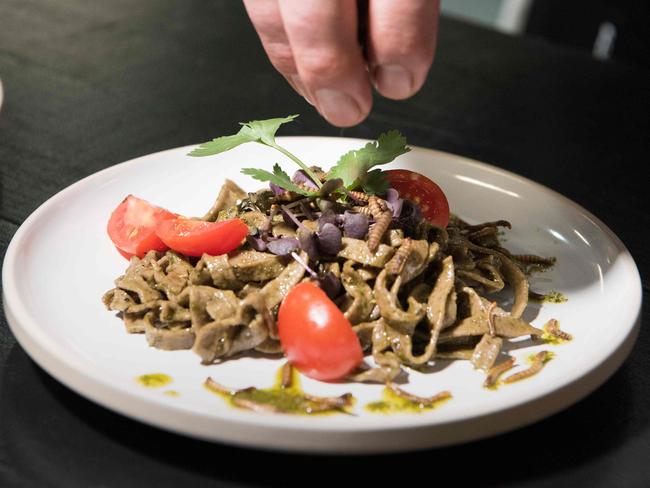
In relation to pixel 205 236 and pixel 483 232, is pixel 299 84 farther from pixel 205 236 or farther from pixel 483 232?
pixel 483 232

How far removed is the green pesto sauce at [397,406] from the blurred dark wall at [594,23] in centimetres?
544

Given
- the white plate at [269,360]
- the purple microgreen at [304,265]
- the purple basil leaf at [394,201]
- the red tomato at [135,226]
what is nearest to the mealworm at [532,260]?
the white plate at [269,360]

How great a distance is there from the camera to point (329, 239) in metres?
2.97

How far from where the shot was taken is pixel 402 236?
3072mm

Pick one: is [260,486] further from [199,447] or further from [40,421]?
[40,421]

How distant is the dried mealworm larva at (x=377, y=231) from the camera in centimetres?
295

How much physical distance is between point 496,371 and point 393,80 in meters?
1.00

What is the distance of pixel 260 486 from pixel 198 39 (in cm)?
477

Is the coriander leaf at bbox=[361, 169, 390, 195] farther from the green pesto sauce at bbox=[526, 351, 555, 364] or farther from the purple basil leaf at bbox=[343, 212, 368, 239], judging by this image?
the green pesto sauce at bbox=[526, 351, 555, 364]

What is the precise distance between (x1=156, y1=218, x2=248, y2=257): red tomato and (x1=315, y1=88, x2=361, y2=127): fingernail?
2.45 feet

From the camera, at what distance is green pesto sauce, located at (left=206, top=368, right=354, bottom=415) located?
2.41 m

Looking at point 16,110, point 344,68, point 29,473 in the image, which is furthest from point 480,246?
point 16,110

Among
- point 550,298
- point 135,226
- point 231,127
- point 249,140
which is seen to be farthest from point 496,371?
point 231,127

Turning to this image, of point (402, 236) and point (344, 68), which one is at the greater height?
point (344, 68)
